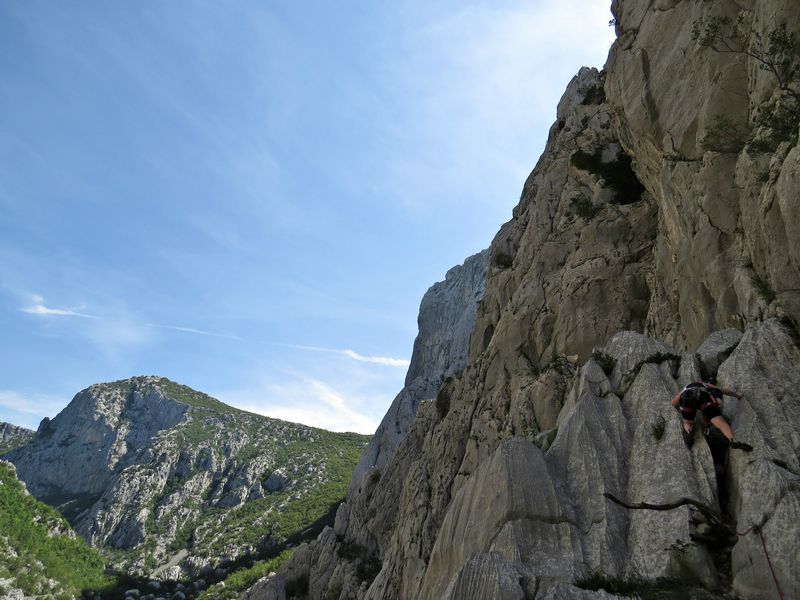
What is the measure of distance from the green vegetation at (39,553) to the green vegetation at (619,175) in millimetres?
111255

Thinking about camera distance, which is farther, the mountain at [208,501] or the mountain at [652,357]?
the mountain at [208,501]

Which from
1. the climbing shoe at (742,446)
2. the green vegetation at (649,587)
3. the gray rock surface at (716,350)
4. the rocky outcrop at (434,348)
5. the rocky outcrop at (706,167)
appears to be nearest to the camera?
the green vegetation at (649,587)

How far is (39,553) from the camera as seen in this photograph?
105938 millimetres

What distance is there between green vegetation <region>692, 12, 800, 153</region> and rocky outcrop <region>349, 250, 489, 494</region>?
6898cm

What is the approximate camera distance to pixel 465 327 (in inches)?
4075

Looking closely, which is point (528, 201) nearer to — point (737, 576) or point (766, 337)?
point (766, 337)

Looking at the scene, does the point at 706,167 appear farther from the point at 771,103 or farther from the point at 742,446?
the point at 742,446

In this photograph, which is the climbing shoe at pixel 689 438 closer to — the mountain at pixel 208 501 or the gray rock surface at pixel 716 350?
the gray rock surface at pixel 716 350

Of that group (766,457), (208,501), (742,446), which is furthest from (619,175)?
(208,501)

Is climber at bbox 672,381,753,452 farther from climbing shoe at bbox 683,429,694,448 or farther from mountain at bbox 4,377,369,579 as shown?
mountain at bbox 4,377,369,579

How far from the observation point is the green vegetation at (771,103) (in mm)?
14891

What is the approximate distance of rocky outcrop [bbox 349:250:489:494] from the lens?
88875mm

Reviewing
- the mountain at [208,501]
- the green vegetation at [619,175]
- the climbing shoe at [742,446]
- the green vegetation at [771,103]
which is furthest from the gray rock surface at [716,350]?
the mountain at [208,501]

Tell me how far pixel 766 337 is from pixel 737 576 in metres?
6.88
